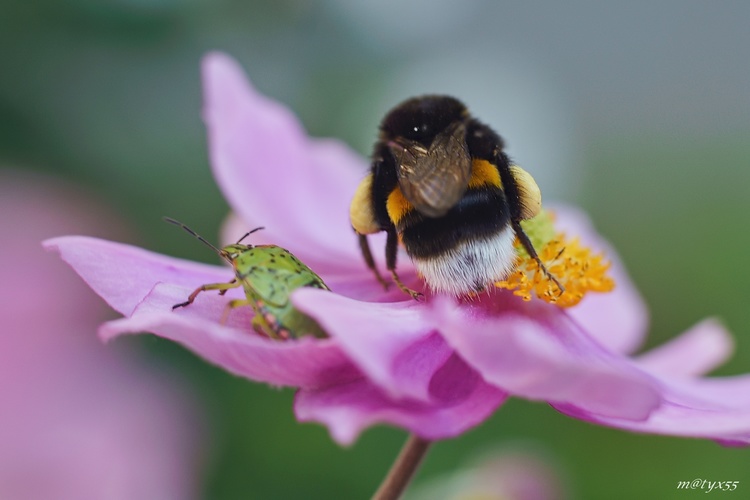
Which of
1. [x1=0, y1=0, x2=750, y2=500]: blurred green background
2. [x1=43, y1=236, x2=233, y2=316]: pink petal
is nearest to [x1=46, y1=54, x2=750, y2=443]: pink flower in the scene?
[x1=43, y1=236, x2=233, y2=316]: pink petal

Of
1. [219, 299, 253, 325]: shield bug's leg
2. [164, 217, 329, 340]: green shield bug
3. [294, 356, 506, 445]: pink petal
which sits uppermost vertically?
[164, 217, 329, 340]: green shield bug

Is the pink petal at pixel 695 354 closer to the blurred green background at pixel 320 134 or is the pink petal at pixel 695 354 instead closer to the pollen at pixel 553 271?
the pollen at pixel 553 271

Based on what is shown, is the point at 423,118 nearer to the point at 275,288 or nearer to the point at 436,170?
the point at 436,170

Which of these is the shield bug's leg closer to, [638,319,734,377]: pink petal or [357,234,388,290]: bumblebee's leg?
[357,234,388,290]: bumblebee's leg

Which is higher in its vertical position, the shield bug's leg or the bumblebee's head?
the bumblebee's head

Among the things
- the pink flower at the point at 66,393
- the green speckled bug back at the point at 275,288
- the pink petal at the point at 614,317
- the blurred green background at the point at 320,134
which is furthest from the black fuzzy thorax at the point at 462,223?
the blurred green background at the point at 320,134

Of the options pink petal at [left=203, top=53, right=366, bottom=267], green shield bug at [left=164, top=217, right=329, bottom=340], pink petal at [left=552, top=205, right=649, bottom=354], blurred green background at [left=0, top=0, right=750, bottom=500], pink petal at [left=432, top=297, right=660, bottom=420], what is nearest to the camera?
pink petal at [left=432, top=297, right=660, bottom=420]
